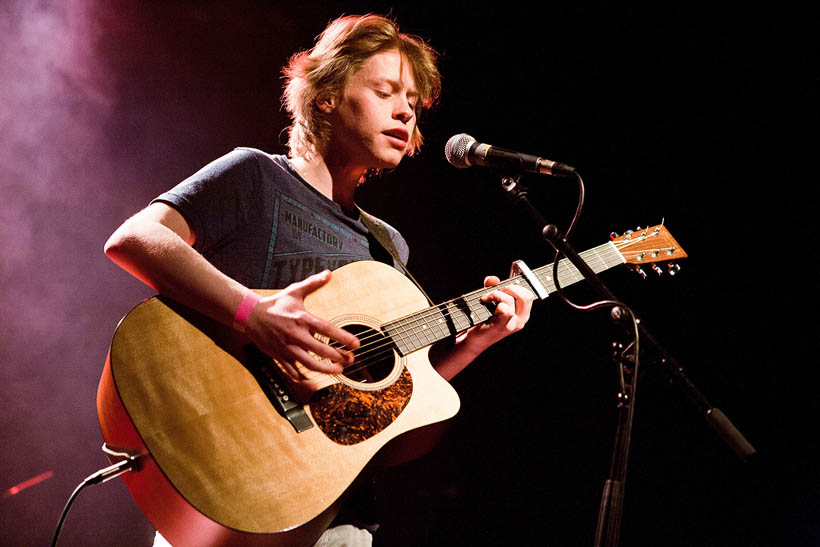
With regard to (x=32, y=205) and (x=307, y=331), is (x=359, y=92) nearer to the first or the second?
(x=307, y=331)

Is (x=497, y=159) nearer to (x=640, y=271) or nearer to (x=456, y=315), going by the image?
(x=456, y=315)

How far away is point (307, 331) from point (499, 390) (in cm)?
224

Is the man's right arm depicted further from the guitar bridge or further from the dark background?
the dark background

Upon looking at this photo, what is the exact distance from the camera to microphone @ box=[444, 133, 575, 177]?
1749 mm

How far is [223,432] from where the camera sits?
138cm

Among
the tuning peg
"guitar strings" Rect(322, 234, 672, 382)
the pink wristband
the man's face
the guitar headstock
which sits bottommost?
the tuning peg

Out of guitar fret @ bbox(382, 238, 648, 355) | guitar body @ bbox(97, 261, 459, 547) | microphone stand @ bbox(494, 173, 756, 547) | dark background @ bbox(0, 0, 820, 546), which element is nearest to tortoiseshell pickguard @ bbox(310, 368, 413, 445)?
guitar body @ bbox(97, 261, 459, 547)

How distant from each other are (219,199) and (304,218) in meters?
0.37

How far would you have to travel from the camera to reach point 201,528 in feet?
4.07

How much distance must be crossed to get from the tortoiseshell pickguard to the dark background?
182 centimetres

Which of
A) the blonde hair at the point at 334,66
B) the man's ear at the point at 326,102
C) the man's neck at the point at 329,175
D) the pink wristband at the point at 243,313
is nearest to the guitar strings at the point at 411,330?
the pink wristband at the point at 243,313

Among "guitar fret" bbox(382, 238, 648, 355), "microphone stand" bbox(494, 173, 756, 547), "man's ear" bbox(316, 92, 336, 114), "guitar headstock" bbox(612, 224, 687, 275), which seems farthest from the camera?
"guitar headstock" bbox(612, 224, 687, 275)

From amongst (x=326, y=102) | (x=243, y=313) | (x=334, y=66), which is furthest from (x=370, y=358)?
(x=334, y=66)

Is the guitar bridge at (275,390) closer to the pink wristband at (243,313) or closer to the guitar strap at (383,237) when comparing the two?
the pink wristband at (243,313)
